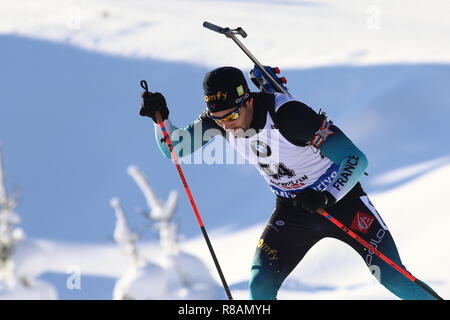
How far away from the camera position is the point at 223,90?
3.98 m

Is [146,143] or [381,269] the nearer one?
[381,269]

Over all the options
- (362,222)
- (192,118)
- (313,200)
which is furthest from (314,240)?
(192,118)

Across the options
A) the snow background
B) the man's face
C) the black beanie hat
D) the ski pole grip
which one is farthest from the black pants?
the snow background

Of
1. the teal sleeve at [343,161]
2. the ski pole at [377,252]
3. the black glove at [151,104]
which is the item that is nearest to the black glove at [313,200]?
the teal sleeve at [343,161]

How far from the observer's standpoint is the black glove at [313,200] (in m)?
3.77

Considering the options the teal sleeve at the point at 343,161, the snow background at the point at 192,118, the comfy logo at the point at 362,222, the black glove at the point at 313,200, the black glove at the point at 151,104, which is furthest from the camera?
the snow background at the point at 192,118

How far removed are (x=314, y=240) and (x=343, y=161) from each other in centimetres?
68

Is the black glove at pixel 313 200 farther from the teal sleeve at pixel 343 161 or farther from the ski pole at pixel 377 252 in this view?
the ski pole at pixel 377 252

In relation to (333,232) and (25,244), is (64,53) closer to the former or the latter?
(25,244)

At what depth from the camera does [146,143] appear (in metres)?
22.4

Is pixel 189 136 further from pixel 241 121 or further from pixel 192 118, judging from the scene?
pixel 192 118

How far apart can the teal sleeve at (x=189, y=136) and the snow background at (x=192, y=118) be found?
5.11 metres

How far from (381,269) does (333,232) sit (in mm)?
389
